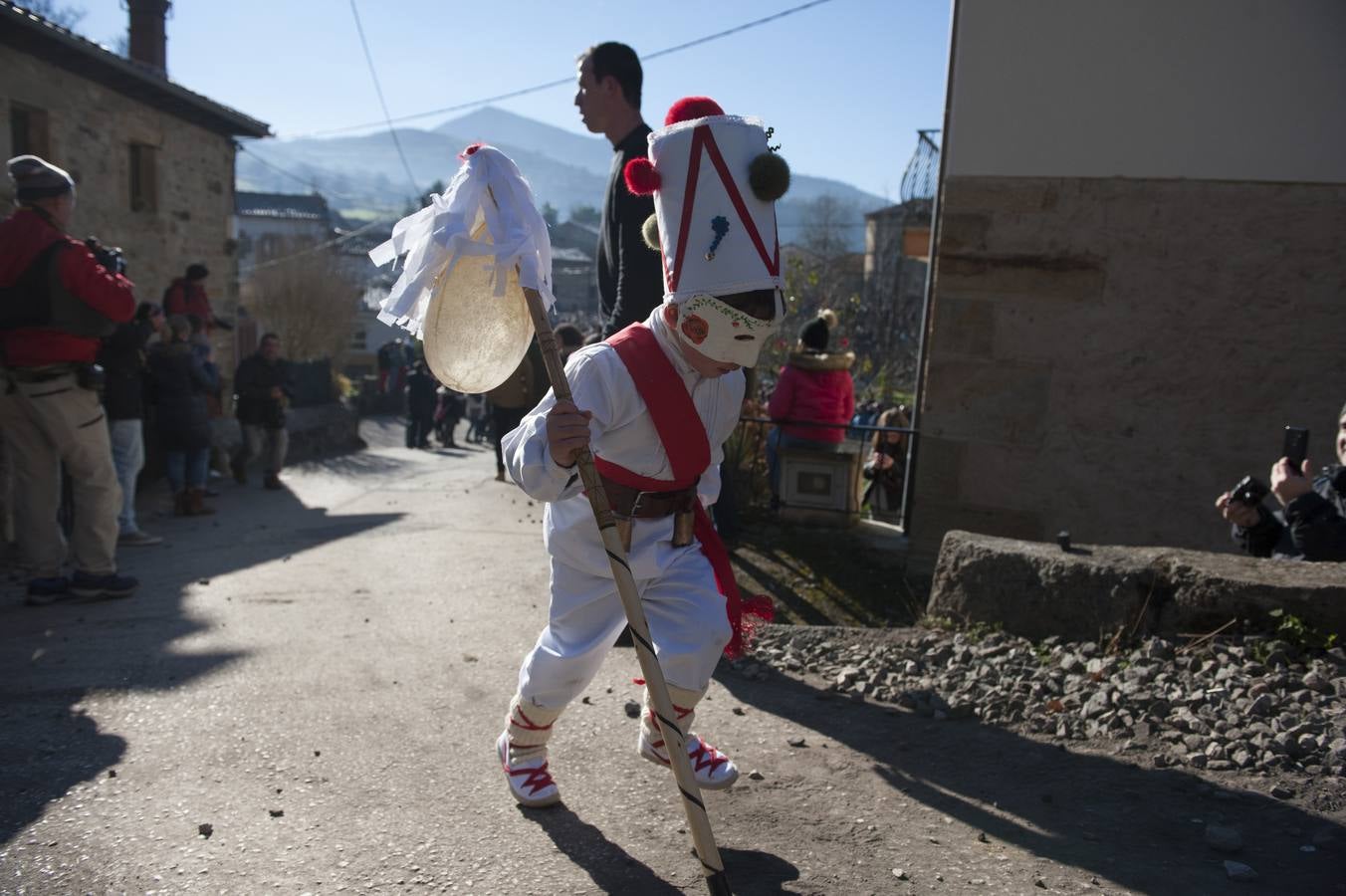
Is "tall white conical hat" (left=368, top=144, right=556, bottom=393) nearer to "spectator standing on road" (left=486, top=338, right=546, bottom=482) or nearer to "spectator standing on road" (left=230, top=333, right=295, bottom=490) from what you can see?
"spectator standing on road" (left=486, top=338, right=546, bottom=482)

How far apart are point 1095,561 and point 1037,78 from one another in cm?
323

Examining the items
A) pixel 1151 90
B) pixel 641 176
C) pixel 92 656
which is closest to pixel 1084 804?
pixel 641 176

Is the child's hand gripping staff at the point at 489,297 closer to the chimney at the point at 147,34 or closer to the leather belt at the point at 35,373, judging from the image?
the leather belt at the point at 35,373

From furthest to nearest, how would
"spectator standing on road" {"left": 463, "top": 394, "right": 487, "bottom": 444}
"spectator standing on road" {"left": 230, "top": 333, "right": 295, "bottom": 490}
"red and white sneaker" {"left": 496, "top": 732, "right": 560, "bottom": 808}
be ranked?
"spectator standing on road" {"left": 463, "top": 394, "right": 487, "bottom": 444}, "spectator standing on road" {"left": 230, "top": 333, "right": 295, "bottom": 490}, "red and white sneaker" {"left": 496, "top": 732, "right": 560, "bottom": 808}

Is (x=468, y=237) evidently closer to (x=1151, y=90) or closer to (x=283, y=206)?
(x=1151, y=90)

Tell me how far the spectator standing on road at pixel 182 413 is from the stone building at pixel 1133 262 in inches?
252

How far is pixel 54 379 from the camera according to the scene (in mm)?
5340

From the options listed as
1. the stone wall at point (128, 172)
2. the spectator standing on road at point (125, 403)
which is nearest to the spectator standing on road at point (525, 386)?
the spectator standing on road at point (125, 403)

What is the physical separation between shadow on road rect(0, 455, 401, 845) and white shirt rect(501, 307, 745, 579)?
1.71 metres

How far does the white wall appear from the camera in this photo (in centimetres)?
593

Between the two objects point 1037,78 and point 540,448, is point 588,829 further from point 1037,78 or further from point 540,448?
point 1037,78

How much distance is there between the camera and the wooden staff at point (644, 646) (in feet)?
8.65

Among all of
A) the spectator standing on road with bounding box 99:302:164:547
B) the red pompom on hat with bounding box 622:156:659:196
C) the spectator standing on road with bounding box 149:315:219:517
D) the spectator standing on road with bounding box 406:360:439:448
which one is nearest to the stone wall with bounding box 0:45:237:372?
the spectator standing on road with bounding box 406:360:439:448

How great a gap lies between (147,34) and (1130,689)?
20037 mm
